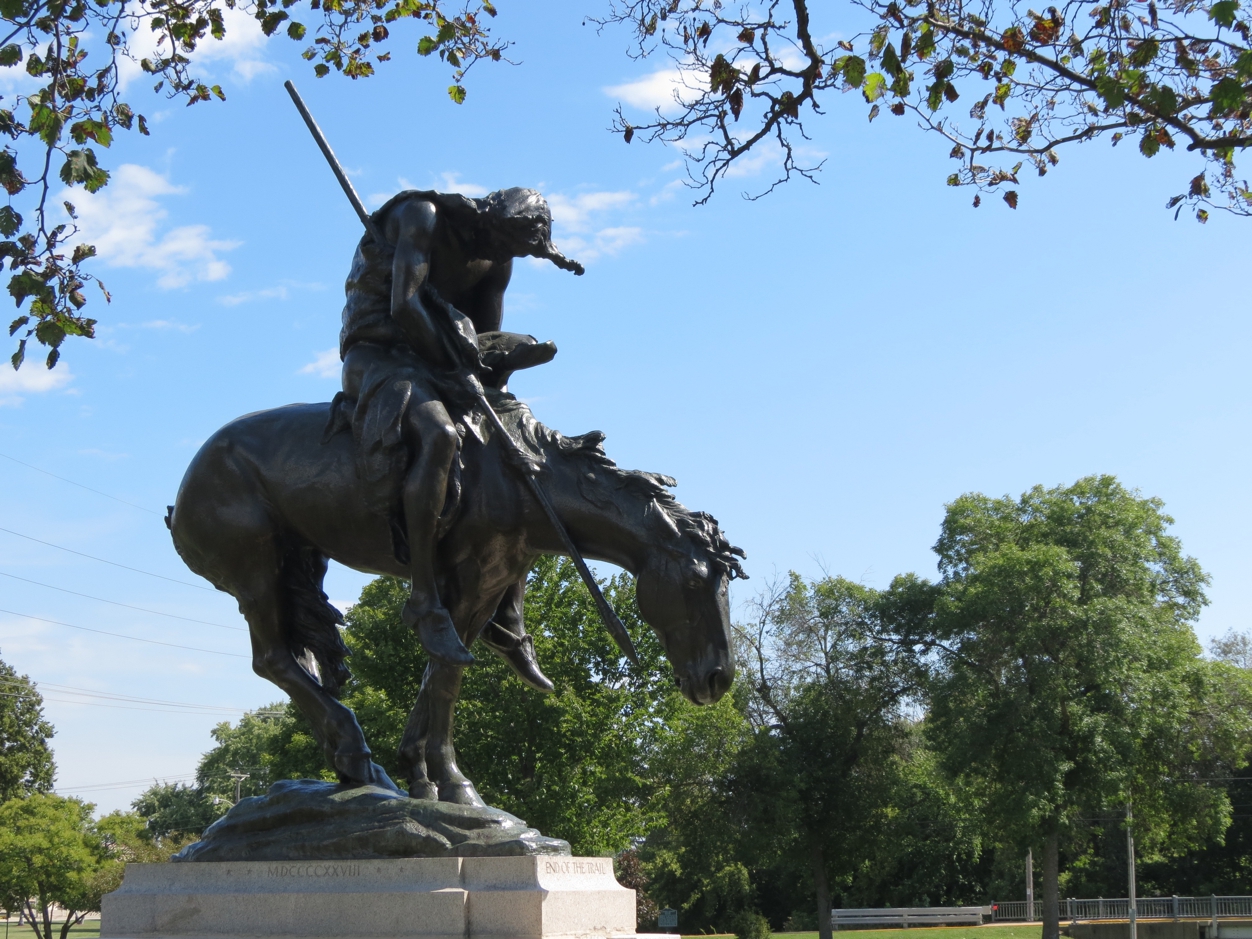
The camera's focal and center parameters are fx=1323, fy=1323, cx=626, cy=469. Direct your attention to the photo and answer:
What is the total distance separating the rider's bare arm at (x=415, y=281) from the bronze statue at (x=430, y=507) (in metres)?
0.01

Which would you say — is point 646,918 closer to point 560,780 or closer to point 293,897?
point 560,780

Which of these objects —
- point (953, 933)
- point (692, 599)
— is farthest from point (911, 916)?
point (692, 599)

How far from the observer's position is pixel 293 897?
628 centimetres

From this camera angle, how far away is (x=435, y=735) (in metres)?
7.20

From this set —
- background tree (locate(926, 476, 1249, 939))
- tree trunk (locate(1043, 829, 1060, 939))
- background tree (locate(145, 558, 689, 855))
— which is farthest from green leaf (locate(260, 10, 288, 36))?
tree trunk (locate(1043, 829, 1060, 939))

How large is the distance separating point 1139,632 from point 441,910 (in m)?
34.6

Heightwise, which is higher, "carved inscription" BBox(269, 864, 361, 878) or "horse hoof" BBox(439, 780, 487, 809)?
"horse hoof" BBox(439, 780, 487, 809)

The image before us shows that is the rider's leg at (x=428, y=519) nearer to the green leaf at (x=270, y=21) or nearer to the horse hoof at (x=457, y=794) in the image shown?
the horse hoof at (x=457, y=794)

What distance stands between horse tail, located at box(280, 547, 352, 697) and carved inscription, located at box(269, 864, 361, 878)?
132 centimetres

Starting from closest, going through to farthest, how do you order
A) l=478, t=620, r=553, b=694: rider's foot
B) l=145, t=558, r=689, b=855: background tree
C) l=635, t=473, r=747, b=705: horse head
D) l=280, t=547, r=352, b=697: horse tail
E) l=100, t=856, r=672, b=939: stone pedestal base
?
l=100, t=856, r=672, b=939: stone pedestal base
l=635, t=473, r=747, b=705: horse head
l=280, t=547, r=352, b=697: horse tail
l=478, t=620, r=553, b=694: rider's foot
l=145, t=558, r=689, b=855: background tree

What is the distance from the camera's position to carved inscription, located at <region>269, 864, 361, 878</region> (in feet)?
20.7

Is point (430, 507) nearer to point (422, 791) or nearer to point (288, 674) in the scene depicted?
point (288, 674)

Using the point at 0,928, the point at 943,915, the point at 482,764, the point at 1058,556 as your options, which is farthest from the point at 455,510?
the point at 0,928

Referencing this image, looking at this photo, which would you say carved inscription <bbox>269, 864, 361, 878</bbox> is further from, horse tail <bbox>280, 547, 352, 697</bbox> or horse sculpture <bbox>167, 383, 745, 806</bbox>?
horse tail <bbox>280, 547, 352, 697</bbox>
